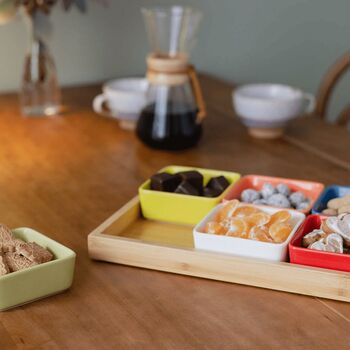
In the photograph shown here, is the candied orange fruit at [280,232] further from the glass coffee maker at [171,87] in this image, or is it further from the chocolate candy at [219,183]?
the glass coffee maker at [171,87]

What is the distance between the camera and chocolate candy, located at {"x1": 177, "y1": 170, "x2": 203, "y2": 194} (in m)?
1.14

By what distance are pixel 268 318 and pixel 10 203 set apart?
0.56 metres

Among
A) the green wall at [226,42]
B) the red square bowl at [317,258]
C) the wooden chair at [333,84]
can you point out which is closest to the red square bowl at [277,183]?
the red square bowl at [317,258]

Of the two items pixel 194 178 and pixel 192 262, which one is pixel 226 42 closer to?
pixel 194 178

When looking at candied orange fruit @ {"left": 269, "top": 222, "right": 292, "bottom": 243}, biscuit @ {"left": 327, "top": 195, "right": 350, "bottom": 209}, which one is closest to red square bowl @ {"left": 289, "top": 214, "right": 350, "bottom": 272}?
candied orange fruit @ {"left": 269, "top": 222, "right": 292, "bottom": 243}

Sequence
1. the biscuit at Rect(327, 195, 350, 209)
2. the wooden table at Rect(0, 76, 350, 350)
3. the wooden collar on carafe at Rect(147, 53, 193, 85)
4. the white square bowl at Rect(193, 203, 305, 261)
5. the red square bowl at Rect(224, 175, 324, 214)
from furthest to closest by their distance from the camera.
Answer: the wooden collar on carafe at Rect(147, 53, 193, 85), the red square bowl at Rect(224, 175, 324, 214), the biscuit at Rect(327, 195, 350, 209), the white square bowl at Rect(193, 203, 305, 261), the wooden table at Rect(0, 76, 350, 350)

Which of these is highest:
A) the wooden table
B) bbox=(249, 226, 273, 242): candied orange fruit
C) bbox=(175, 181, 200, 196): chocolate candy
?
bbox=(249, 226, 273, 242): candied orange fruit

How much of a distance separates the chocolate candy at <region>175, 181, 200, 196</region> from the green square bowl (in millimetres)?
255

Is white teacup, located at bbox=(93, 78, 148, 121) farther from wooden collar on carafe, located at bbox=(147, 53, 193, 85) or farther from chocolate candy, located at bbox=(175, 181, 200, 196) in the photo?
chocolate candy, located at bbox=(175, 181, 200, 196)

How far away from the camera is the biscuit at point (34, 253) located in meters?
0.90

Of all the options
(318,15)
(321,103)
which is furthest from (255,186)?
(318,15)

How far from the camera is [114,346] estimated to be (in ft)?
2.66

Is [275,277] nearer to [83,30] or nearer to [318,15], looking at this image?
[83,30]

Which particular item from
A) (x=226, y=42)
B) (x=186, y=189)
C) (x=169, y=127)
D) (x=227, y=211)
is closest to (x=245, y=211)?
(x=227, y=211)
